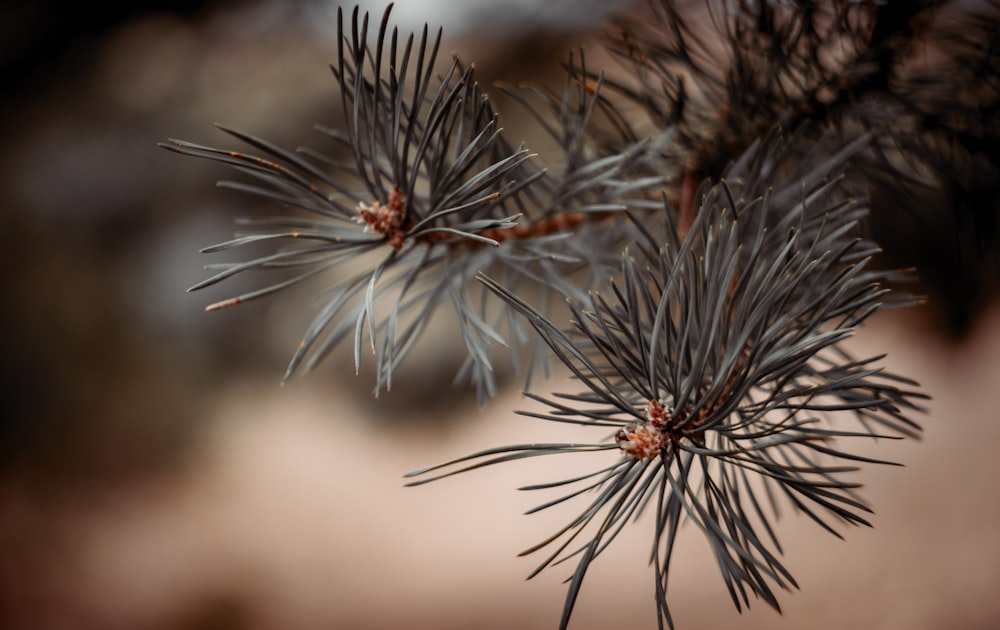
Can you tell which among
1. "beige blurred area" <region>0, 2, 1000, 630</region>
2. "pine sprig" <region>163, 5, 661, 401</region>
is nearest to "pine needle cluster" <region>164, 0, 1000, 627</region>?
"pine sprig" <region>163, 5, 661, 401</region>

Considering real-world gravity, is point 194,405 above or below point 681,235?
above

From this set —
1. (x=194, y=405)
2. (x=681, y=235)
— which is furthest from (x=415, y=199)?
(x=194, y=405)

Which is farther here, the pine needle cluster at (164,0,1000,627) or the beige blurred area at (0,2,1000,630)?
the beige blurred area at (0,2,1000,630)

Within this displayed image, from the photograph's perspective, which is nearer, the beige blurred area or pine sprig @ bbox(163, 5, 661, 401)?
pine sprig @ bbox(163, 5, 661, 401)

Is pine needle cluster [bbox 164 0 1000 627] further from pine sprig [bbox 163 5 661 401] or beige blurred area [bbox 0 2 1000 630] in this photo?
beige blurred area [bbox 0 2 1000 630]

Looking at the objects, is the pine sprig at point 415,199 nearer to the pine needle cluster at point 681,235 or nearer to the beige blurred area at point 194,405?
the pine needle cluster at point 681,235

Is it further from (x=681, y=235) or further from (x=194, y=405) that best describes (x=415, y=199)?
(x=194, y=405)

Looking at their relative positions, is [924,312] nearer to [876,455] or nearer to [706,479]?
[876,455]

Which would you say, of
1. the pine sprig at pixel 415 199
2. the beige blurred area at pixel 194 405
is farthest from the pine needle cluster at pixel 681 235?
the beige blurred area at pixel 194 405
